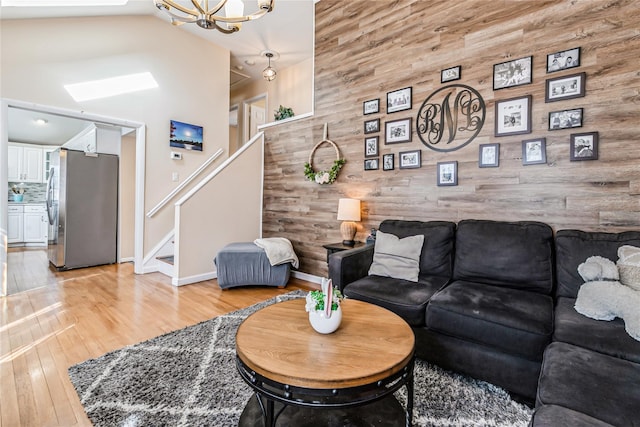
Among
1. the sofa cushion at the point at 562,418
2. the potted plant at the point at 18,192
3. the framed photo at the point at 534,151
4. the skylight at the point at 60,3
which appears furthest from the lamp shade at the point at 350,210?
the potted plant at the point at 18,192

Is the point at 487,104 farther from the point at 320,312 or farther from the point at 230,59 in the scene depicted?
the point at 230,59

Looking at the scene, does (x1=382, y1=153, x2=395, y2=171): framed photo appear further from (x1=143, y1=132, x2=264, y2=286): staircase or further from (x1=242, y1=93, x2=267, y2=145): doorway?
(x1=242, y1=93, x2=267, y2=145): doorway

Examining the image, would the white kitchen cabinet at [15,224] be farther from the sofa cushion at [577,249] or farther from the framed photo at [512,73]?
the sofa cushion at [577,249]

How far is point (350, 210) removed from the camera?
343 cm

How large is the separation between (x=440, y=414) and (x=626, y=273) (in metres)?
1.32

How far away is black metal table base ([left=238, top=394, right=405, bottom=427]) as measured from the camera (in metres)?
1.35

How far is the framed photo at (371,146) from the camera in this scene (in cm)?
345

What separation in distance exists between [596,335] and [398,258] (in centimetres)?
131

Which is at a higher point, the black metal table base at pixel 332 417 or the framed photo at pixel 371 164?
the framed photo at pixel 371 164

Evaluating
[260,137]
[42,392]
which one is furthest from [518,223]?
[260,137]

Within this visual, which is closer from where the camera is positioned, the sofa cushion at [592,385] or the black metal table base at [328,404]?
the sofa cushion at [592,385]

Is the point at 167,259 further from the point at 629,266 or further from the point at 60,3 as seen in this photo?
the point at 629,266

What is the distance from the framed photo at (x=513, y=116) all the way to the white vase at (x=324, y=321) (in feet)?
7.26

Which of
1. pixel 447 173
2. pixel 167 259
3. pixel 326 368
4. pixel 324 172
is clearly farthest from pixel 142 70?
pixel 326 368
